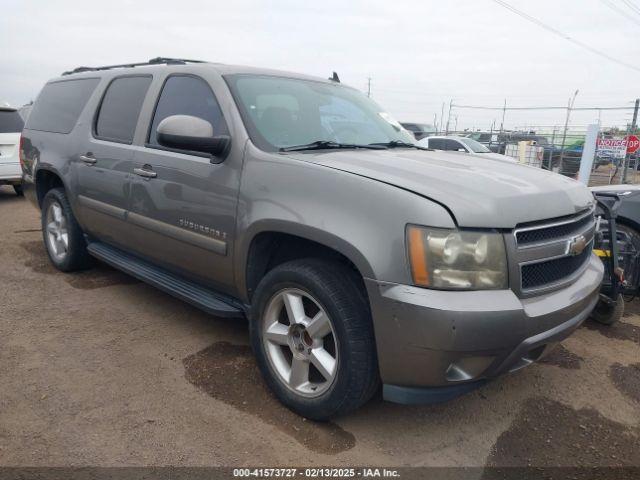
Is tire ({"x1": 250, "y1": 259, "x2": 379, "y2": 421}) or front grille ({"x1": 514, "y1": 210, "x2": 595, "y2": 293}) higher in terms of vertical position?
front grille ({"x1": 514, "y1": 210, "x2": 595, "y2": 293})

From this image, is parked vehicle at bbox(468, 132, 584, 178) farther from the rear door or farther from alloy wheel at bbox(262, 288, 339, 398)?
alloy wheel at bbox(262, 288, 339, 398)

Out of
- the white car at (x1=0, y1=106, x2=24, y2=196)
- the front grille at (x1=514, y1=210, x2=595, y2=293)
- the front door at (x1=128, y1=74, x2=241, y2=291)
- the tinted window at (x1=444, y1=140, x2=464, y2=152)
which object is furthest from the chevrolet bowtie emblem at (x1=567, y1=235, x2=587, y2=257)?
the tinted window at (x1=444, y1=140, x2=464, y2=152)

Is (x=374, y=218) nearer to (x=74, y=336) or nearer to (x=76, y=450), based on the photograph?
(x=76, y=450)

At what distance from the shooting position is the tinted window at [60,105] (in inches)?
172

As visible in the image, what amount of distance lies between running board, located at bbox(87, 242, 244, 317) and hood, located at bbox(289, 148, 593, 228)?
1033 millimetres

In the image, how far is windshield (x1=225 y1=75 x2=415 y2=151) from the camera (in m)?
2.89

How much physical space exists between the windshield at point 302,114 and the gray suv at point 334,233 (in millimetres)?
14

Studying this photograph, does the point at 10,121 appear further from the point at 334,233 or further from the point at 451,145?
the point at 451,145

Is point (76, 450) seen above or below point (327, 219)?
below

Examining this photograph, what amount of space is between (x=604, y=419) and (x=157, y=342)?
273 cm

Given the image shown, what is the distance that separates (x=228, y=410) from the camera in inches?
103

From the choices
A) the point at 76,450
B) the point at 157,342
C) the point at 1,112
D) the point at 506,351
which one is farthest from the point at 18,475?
the point at 1,112

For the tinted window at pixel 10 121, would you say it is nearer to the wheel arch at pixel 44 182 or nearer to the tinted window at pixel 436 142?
the wheel arch at pixel 44 182

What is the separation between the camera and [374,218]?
2137mm
